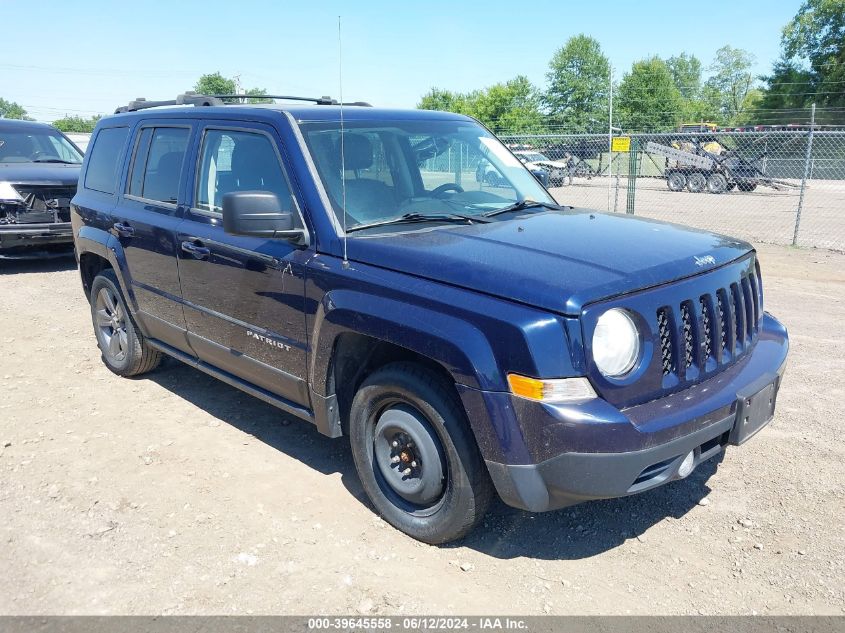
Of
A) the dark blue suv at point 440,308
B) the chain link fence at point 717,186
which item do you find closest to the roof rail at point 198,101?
the dark blue suv at point 440,308

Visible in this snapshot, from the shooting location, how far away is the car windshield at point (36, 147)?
408 inches

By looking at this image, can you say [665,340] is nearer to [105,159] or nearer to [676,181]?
[105,159]

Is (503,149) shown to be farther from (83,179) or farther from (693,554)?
(83,179)

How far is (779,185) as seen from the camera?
25984mm

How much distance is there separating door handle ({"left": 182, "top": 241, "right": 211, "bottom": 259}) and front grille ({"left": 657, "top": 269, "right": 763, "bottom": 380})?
8.37ft

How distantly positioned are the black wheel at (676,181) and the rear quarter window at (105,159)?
24865 millimetres

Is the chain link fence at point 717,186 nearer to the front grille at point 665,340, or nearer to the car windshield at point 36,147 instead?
the car windshield at point 36,147

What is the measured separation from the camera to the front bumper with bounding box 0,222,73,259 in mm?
9172

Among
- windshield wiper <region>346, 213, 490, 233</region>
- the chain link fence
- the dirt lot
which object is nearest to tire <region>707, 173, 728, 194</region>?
the chain link fence

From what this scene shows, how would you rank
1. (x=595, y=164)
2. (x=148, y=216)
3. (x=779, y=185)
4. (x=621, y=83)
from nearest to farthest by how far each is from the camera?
(x=148, y=216) < (x=779, y=185) < (x=595, y=164) < (x=621, y=83)

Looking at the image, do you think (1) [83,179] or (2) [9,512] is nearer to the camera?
(2) [9,512]

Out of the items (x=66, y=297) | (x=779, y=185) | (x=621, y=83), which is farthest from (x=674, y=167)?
(x=621, y=83)

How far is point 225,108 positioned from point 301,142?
2.79 ft

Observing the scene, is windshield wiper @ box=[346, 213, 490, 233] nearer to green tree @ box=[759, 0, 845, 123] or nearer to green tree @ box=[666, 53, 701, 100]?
green tree @ box=[759, 0, 845, 123]
